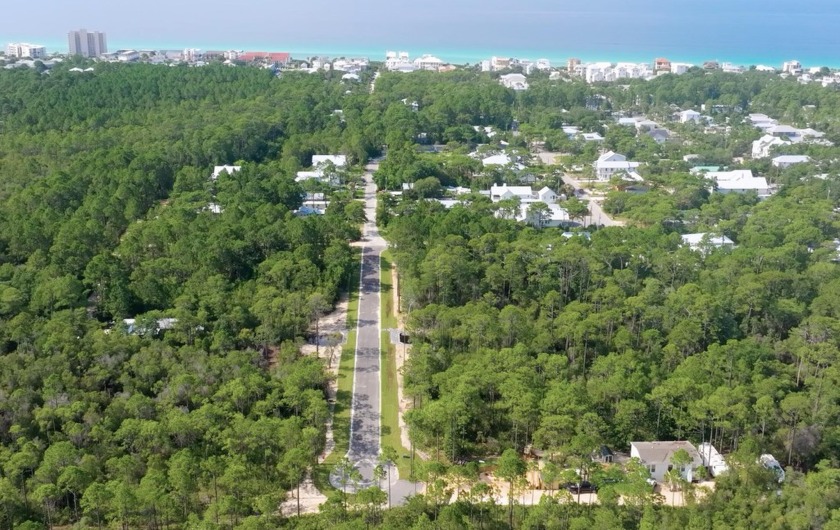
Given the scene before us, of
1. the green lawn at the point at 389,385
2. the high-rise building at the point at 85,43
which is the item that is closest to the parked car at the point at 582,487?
the green lawn at the point at 389,385

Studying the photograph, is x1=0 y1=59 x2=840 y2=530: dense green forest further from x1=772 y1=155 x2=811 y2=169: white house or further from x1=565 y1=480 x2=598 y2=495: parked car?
x1=772 y1=155 x2=811 y2=169: white house

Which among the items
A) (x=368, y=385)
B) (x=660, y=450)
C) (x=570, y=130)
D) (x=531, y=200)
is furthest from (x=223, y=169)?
(x=570, y=130)

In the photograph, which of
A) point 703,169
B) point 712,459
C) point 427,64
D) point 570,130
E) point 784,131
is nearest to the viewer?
point 712,459

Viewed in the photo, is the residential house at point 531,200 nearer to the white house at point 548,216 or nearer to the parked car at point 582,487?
the white house at point 548,216

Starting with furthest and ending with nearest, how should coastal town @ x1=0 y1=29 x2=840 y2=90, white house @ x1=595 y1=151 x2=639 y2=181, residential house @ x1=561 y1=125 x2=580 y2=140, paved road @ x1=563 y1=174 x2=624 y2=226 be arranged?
coastal town @ x1=0 y1=29 x2=840 y2=90
residential house @ x1=561 y1=125 x2=580 y2=140
white house @ x1=595 y1=151 x2=639 y2=181
paved road @ x1=563 y1=174 x2=624 y2=226

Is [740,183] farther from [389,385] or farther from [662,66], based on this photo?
[662,66]

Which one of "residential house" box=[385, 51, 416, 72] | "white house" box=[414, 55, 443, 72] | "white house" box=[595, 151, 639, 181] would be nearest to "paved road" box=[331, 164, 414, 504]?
"white house" box=[595, 151, 639, 181]
